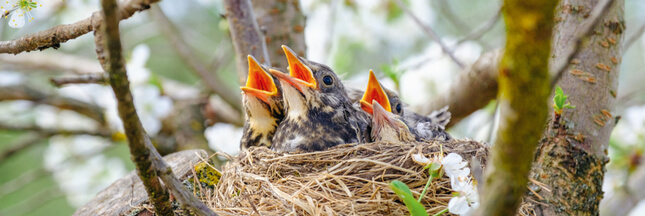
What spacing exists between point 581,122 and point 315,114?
117 centimetres

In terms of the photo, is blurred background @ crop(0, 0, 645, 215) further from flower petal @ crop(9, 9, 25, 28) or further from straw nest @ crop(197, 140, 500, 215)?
flower petal @ crop(9, 9, 25, 28)

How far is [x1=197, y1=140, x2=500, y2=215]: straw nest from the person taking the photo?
2021 mm

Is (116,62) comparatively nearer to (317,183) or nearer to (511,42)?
(511,42)

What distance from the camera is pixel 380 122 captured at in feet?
8.69

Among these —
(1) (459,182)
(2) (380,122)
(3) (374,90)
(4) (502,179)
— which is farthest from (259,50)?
(4) (502,179)

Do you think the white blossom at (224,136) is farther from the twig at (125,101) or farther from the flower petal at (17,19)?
the twig at (125,101)

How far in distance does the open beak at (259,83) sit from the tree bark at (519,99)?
1.81 metres

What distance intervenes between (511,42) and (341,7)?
4.56 meters

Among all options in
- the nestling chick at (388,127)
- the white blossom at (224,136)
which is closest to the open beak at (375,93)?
the nestling chick at (388,127)

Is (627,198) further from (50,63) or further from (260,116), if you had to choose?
(50,63)

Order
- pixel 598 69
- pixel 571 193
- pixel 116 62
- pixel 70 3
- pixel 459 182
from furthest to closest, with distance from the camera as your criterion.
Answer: pixel 70 3
pixel 598 69
pixel 571 193
pixel 459 182
pixel 116 62

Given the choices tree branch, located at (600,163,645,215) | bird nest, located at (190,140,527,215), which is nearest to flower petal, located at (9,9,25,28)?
bird nest, located at (190,140,527,215)

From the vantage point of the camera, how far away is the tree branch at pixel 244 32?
3137 mm

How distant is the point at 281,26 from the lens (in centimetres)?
348
